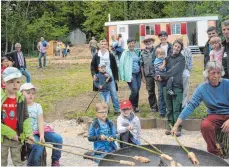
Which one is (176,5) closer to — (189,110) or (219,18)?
(219,18)

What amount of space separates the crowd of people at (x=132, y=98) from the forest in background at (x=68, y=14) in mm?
18246

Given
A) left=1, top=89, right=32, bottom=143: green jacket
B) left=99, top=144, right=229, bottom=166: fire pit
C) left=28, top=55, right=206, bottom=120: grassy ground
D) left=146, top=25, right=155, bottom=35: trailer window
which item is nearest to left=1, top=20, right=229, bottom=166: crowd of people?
left=1, top=89, right=32, bottom=143: green jacket

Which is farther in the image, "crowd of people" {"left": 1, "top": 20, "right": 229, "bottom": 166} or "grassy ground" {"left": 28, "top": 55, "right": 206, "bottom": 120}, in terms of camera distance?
"grassy ground" {"left": 28, "top": 55, "right": 206, "bottom": 120}

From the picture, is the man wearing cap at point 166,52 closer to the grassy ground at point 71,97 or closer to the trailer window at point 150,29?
the grassy ground at point 71,97

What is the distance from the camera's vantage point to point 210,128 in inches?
167

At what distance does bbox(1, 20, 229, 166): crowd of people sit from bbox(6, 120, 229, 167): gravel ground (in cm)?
16

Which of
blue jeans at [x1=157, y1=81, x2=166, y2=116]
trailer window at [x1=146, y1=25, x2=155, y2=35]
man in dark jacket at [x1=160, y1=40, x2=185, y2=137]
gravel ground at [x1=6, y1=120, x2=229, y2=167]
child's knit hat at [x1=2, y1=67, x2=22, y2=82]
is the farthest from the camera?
trailer window at [x1=146, y1=25, x2=155, y2=35]

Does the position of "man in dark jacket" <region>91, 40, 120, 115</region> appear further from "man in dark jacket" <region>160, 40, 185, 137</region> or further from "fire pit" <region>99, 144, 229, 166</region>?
"fire pit" <region>99, 144, 229, 166</region>

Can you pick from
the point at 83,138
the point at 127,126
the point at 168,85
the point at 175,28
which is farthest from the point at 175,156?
the point at 175,28

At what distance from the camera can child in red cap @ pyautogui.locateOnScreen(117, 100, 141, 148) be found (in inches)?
173

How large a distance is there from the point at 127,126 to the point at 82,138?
65.7 inches

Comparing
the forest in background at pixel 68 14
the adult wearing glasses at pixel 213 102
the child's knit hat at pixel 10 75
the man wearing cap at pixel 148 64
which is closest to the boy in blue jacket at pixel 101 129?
the adult wearing glasses at pixel 213 102

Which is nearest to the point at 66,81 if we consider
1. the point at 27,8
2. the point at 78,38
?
the point at 27,8

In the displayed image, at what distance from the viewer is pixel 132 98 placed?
6906mm
